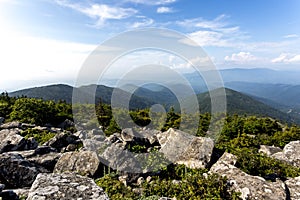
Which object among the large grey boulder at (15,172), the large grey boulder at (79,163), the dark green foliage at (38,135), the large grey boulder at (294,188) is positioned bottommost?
the large grey boulder at (294,188)

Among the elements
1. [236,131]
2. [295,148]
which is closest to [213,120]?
[236,131]

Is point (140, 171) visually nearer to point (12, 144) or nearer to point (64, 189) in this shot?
→ point (64, 189)

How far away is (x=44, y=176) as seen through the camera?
582 centimetres

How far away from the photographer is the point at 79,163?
34.4ft

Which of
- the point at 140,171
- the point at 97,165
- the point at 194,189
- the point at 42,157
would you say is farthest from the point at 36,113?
the point at 194,189

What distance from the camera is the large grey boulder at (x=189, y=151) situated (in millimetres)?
11156

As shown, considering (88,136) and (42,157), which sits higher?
(42,157)

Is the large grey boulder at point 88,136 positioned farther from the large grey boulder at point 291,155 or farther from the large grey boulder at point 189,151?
the large grey boulder at point 291,155

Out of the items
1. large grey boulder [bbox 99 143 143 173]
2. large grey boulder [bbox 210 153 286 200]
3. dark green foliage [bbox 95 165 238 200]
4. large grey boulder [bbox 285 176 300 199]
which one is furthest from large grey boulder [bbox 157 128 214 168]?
large grey boulder [bbox 285 176 300 199]

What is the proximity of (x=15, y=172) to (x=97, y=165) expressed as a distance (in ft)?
9.99

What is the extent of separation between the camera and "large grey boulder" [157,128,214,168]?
11156 millimetres

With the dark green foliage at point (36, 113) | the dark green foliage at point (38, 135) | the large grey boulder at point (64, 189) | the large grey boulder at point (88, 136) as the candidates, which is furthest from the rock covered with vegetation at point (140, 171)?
the dark green foliage at point (36, 113)

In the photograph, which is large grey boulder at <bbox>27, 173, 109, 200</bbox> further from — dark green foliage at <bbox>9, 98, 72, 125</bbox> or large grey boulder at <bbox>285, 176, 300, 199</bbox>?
dark green foliage at <bbox>9, 98, 72, 125</bbox>

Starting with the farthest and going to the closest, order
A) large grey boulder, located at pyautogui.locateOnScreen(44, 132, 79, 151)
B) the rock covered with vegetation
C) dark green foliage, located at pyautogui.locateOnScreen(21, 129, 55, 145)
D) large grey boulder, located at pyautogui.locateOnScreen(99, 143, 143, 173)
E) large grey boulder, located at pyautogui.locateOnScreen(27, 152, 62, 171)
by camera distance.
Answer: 1. dark green foliage, located at pyautogui.locateOnScreen(21, 129, 55, 145)
2. large grey boulder, located at pyautogui.locateOnScreen(44, 132, 79, 151)
3. large grey boulder, located at pyautogui.locateOnScreen(27, 152, 62, 171)
4. large grey boulder, located at pyautogui.locateOnScreen(99, 143, 143, 173)
5. the rock covered with vegetation
